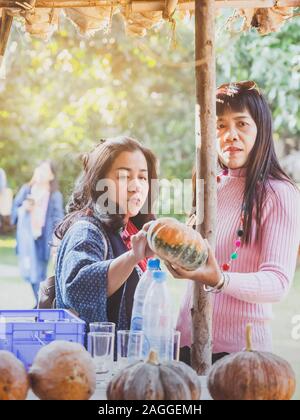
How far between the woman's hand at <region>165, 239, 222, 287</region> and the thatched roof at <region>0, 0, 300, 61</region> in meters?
1.08

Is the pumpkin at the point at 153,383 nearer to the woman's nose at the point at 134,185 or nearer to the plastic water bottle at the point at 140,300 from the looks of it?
the plastic water bottle at the point at 140,300

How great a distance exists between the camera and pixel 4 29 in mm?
3377

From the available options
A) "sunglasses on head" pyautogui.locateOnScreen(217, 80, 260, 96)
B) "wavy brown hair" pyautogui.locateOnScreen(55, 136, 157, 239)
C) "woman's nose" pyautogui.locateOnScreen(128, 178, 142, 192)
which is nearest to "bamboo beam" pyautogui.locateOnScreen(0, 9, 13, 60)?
"wavy brown hair" pyautogui.locateOnScreen(55, 136, 157, 239)

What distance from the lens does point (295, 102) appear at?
7.08 metres

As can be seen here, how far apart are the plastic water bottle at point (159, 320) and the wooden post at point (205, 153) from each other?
0.28 metres

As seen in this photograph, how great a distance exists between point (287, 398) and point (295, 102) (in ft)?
16.4

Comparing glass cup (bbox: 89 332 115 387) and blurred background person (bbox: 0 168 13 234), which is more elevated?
blurred background person (bbox: 0 168 13 234)

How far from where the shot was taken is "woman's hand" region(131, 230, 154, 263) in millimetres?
3160

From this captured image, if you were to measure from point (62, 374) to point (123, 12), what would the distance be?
1708 millimetres

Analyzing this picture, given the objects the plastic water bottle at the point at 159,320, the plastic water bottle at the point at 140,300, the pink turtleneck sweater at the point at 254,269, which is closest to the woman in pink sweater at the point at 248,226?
the pink turtleneck sweater at the point at 254,269

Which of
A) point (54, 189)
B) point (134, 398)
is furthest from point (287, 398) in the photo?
point (54, 189)

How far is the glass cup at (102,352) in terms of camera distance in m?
2.85

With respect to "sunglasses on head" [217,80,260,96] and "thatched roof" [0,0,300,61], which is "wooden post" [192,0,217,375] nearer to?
"thatched roof" [0,0,300,61]
